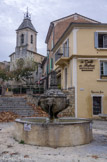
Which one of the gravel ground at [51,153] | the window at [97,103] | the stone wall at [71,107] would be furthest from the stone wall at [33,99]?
the gravel ground at [51,153]

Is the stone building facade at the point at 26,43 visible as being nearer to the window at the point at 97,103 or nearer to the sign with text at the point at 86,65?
the sign with text at the point at 86,65

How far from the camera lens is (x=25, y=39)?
48344 mm

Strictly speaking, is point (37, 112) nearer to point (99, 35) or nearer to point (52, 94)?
point (52, 94)

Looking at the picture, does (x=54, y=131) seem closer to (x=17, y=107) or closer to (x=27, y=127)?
(x=27, y=127)

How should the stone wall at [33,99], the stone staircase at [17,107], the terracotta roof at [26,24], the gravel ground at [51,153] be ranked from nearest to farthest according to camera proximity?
the gravel ground at [51,153]
the stone staircase at [17,107]
the stone wall at [33,99]
the terracotta roof at [26,24]

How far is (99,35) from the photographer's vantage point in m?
17.3

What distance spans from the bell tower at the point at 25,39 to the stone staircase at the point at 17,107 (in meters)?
31.8

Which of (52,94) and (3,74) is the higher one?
(3,74)

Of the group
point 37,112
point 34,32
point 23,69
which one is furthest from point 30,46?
point 37,112

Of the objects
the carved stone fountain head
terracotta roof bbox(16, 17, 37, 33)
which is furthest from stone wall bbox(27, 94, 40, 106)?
terracotta roof bbox(16, 17, 37, 33)

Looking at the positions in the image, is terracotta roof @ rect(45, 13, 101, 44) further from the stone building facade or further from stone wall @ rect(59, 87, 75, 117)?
the stone building facade

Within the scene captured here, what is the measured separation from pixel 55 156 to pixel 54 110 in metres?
1.95

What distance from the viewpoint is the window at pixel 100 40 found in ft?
52.8

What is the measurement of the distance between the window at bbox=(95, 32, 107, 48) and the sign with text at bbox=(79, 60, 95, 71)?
63.4 inches
